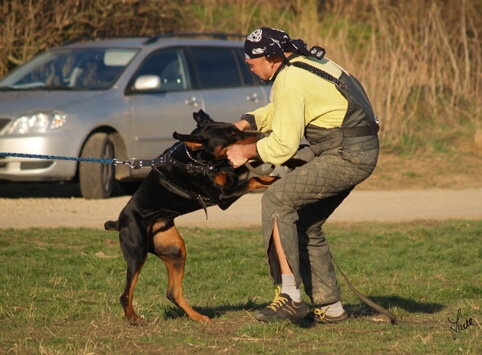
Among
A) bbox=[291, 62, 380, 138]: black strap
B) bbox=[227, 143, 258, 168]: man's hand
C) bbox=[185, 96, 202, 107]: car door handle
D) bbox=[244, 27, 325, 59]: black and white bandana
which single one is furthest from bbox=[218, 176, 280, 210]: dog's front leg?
bbox=[185, 96, 202, 107]: car door handle

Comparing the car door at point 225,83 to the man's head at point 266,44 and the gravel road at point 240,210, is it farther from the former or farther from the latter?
the man's head at point 266,44

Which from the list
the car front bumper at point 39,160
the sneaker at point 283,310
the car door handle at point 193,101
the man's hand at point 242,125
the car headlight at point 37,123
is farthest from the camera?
the car door handle at point 193,101

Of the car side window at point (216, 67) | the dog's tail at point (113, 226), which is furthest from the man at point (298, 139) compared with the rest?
the car side window at point (216, 67)

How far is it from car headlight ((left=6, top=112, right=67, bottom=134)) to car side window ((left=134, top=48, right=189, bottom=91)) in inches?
58.6

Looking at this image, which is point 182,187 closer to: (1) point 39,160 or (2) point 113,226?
(2) point 113,226

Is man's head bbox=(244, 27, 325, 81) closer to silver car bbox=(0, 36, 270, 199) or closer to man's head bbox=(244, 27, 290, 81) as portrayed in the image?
man's head bbox=(244, 27, 290, 81)

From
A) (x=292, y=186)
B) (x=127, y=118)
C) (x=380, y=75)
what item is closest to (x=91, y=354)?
(x=292, y=186)

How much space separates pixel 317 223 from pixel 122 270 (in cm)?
272

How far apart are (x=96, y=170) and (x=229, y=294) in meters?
4.32

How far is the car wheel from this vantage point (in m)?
11.2

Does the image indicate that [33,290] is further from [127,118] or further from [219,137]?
[127,118]

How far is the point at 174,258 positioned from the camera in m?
6.04

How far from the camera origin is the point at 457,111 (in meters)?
17.9

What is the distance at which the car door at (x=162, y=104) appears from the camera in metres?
11.6
